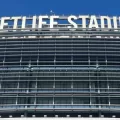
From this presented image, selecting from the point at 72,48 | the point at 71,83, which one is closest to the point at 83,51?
the point at 72,48

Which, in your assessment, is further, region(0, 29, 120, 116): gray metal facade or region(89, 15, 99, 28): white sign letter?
region(89, 15, 99, 28): white sign letter

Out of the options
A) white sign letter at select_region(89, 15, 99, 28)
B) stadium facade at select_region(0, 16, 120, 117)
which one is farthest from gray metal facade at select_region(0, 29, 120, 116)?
white sign letter at select_region(89, 15, 99, 28)

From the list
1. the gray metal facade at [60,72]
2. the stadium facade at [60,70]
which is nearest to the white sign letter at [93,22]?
the stadium facade at [60,70]

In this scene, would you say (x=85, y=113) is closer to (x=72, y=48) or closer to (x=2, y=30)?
(x=72, y=48)

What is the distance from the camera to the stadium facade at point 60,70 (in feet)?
248

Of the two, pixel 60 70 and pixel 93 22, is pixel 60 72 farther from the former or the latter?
pixel 93 22

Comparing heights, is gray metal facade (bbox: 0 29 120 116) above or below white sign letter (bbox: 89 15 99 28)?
below

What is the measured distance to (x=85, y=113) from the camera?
75500 mm

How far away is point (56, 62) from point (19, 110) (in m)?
13.2

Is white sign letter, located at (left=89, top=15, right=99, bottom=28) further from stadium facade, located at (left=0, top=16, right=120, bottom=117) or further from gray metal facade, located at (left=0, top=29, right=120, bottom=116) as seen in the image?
gray metal facade, located at (left=0, top=29, right=120, bottom=116)

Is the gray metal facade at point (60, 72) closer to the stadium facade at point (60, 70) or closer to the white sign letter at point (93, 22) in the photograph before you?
the stadium facade at point (60, 70)

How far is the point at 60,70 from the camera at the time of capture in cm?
7962

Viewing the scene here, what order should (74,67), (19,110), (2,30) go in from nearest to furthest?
(19,110)
(74,67)
(2,30)

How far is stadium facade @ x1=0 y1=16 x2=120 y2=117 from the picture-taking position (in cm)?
7556
